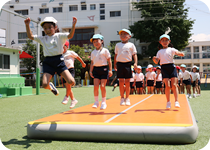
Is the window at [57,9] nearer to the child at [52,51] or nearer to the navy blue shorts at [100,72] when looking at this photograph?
the navy blue shorts at [100,72]

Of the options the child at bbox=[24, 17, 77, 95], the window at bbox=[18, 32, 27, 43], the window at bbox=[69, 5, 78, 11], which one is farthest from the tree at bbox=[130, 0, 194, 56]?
the child at bbox=[24, 17, 77, 95]

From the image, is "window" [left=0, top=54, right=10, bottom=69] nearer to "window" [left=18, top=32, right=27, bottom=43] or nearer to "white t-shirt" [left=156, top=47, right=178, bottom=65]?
"white t-shirt" [left=156, top=47, right=178, bottom=65]

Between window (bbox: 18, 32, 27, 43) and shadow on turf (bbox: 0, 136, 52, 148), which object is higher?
window (bbox: 18, 32, 27, 43)

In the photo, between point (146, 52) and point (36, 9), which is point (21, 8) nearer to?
point (36, 9)

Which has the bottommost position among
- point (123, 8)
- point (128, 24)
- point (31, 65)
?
point (31, 65)

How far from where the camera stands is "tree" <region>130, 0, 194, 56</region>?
98.1 feet

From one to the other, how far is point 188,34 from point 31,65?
21729 millimetres

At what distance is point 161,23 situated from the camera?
29859mm

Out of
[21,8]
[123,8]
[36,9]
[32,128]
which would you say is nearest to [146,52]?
[123,8]

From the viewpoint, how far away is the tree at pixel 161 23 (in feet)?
98.1

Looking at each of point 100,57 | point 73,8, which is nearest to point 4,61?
point 100,57

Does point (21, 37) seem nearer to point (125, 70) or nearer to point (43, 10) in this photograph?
point (43, 10)

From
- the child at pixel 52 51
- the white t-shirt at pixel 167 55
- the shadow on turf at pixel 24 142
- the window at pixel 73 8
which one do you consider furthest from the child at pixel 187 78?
the window at pixel 73 8

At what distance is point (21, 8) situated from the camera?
36.5 m
